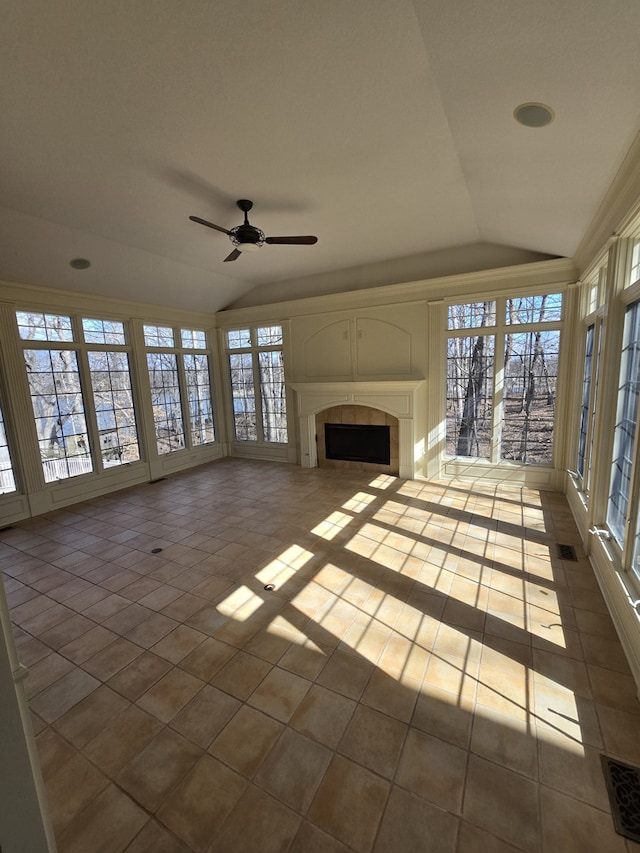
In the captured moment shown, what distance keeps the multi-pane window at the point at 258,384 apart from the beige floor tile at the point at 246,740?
5.34m

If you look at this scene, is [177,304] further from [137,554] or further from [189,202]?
[137,554]

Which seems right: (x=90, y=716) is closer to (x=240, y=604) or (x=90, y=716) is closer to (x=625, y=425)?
(x=240, y=604)

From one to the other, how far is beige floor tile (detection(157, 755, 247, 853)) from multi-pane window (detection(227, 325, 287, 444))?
18.3 ft

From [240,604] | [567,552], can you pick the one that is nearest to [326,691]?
[240,604]

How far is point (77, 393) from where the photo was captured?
5289 millimetres

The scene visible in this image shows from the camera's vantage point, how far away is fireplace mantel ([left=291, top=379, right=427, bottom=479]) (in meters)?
5.56

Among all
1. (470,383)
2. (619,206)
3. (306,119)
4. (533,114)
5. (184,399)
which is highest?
(306,119)

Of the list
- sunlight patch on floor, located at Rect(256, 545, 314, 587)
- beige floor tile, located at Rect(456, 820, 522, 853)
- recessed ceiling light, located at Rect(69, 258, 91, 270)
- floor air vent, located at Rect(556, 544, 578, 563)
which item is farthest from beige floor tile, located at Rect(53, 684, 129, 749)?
recessed ceiling light, located at Rect(69, 258, 91, 270)

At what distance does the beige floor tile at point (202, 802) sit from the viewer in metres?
1.49

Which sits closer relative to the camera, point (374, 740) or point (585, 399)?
point (374, 740)

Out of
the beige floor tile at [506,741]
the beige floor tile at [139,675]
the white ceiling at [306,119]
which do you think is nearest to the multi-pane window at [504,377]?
the white ceiling at [306,119]

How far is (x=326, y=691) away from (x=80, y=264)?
5238 millimetres

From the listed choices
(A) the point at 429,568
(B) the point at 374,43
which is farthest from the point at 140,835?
(B) the point at 374,43

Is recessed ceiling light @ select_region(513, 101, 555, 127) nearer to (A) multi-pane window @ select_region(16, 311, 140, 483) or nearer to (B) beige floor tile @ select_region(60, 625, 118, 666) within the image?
(B) beige floor tile @ select_region(60, 625, 118, 666)
